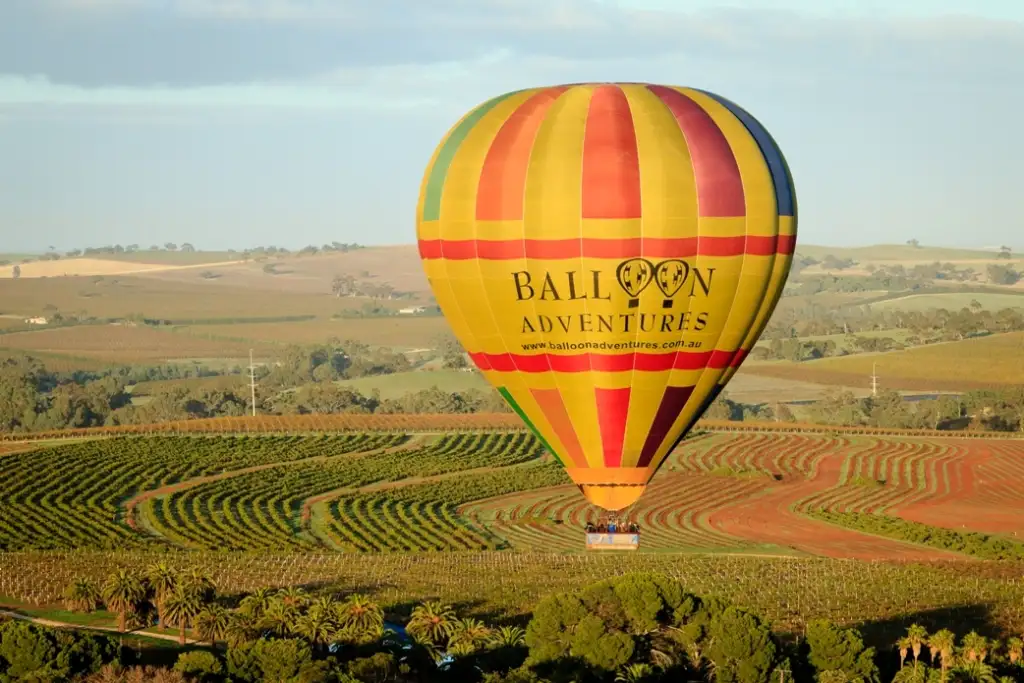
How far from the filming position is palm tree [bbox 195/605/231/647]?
4219cm

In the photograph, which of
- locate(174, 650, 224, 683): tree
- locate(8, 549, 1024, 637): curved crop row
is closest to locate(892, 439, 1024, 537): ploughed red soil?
locate(8, 549, 1024, 637): curved crop row

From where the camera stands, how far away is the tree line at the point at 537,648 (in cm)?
3694

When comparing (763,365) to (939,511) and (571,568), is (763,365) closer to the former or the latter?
(939,511)

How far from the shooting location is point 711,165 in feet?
103

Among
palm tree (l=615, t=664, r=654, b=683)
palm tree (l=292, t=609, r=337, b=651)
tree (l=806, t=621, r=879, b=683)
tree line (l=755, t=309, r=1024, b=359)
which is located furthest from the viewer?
tree line (l=755, t=309, r=1024, b=359)

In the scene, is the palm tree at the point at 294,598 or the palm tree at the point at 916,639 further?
the palm tree at the point at 294,598

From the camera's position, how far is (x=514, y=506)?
67750 millimetres

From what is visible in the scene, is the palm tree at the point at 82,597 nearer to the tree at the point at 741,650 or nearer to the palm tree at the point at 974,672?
the tree at the point at 741,650

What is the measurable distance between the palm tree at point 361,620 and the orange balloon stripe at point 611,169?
556 inches

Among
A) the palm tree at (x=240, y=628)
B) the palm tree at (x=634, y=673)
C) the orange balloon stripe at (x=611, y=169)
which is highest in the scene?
the orange balloon stripe at (x=611, y=169)

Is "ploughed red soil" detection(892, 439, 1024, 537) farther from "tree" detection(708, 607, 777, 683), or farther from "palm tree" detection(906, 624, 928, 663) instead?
"tree" detection(708, 607, 777, 683)

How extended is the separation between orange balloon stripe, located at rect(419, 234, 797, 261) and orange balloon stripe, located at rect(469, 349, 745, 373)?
193 centimetres

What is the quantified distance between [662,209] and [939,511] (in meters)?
39.8

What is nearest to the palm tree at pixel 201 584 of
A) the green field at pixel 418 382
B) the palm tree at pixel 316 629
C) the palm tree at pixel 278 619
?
the palm tree at pixel 278 619
